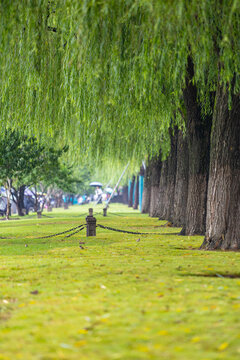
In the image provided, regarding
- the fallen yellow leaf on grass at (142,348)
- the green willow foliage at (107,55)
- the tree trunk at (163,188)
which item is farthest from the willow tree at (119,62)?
the tree trunk at (163,188)

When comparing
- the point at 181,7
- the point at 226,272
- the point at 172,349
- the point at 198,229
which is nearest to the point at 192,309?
the point at 172,349

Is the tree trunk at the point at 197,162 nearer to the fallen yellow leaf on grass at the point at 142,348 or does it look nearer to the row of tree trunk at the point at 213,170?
the row of tree trunk at the point at 213,170

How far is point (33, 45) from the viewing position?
916 centimetres

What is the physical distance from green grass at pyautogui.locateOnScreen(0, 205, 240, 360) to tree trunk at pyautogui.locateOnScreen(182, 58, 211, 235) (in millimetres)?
5132

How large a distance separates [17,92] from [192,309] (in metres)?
7.24

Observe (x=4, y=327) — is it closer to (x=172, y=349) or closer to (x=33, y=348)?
(x=33, y=348)

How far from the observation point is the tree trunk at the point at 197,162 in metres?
13.9

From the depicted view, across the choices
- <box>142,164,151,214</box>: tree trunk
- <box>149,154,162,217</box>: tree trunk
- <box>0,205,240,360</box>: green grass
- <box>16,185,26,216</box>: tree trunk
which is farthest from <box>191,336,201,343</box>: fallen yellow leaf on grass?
<box>16,185,26,216</box>: tree trunk

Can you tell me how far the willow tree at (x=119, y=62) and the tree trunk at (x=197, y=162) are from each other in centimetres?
48

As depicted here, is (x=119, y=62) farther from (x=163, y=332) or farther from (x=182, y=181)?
(x=182, y=181)

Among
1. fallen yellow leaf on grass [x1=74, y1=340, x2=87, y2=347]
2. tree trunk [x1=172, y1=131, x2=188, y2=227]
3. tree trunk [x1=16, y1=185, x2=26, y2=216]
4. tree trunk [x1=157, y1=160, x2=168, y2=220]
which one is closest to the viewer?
fallen yellow leaf on grass [x1=74, y1=340, x2=87, y2=347]

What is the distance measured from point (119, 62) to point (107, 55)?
253 millimetres

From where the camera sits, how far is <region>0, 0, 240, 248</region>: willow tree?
25.0 ft

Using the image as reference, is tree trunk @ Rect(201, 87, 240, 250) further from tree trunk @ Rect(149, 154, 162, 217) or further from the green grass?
tree trunk @ Rect(149, 154, 162, 217)
